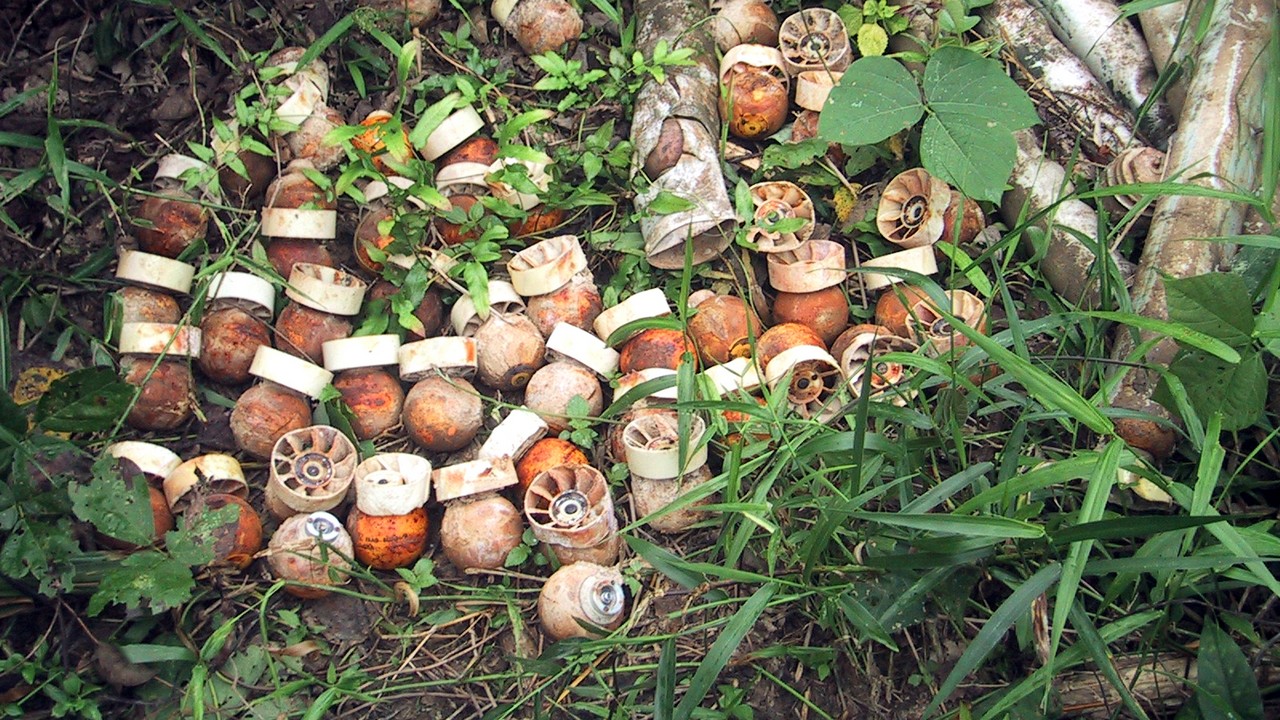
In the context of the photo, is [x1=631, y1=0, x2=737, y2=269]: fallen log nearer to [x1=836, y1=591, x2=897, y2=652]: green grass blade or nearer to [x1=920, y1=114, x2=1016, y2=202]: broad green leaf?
[x1=920, y1=114, x2=1016, y2=202]: broad green leaf

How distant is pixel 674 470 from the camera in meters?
2.81

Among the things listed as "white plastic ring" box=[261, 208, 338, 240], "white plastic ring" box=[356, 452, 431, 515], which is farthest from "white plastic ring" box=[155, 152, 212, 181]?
"white plastic ring" box=[356, 452, 431, 515]

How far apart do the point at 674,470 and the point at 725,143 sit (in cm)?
120

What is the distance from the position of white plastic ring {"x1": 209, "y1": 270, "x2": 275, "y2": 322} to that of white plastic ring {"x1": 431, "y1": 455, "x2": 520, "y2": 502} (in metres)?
0.83

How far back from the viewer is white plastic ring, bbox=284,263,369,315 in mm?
3094

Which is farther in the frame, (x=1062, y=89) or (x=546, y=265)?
(x=1062, y=89)

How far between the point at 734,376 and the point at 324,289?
131 centimetres

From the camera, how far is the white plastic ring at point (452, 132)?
11.0 ft

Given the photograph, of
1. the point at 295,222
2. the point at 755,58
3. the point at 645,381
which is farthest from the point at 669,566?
the point at 755,58

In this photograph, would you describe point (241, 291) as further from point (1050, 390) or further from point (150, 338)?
point (1050, 390)

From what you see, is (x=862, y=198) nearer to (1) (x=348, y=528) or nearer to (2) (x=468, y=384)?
(2) (x=468, y=384)

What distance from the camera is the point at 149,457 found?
2.85 meters

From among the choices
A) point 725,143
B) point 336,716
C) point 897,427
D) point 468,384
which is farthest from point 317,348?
point 897,427

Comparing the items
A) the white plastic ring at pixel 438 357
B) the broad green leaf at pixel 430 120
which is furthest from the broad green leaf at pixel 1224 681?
the broad green leaf at pixel 430 120
